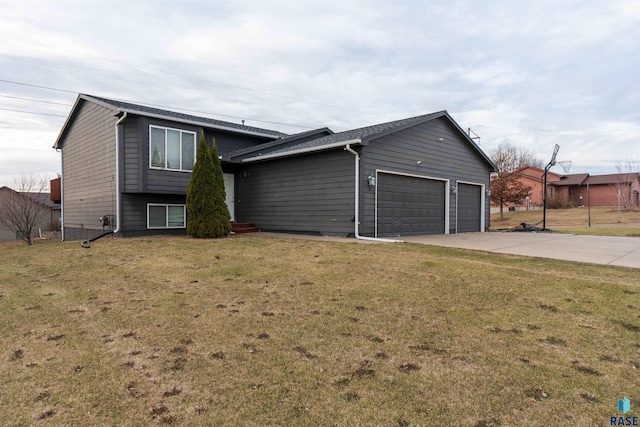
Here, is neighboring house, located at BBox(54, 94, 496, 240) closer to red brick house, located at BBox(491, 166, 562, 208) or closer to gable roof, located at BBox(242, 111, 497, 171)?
gable roof, located at BBox(242, 111, 497, 171)

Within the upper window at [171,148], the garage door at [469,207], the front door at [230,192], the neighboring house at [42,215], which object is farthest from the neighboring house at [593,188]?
the neighboring house at [42,215]

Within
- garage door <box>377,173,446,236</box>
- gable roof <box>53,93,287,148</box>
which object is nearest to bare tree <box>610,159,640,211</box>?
garage door <box>377,173,446,236</box>

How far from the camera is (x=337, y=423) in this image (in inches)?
85.2

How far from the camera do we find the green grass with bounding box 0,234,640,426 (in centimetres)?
231

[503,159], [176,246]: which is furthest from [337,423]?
[503,159]

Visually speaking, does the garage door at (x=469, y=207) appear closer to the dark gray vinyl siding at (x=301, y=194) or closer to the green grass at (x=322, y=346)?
the dark gray vinyl siding at (x=301, y=194)

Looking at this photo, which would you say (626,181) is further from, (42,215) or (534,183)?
(42,215)

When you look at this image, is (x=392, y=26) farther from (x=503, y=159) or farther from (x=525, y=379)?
(x=503, y=159)

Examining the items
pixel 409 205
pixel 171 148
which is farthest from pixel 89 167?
pixel 409 205

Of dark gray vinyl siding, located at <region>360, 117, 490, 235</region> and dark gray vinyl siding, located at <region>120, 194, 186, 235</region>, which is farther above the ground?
dark gray vinyl siding, located at <region>360, 117, 490, 235</region>

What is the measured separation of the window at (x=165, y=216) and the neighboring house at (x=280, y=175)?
36 mm

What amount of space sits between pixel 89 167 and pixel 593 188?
4376 centimetres

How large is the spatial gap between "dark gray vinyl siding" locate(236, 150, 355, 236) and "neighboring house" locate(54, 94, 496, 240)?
0.03 meters

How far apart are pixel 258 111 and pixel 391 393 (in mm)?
24294
